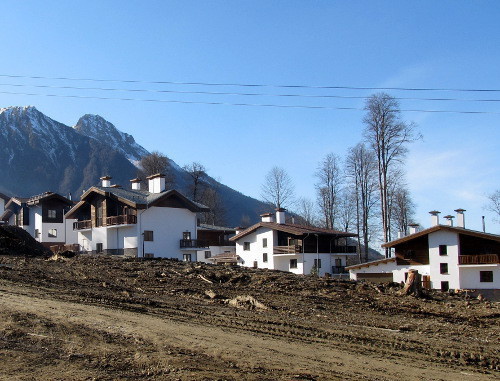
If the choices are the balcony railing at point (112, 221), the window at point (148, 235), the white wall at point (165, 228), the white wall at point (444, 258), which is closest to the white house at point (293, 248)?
the white wall at point (165, 228)

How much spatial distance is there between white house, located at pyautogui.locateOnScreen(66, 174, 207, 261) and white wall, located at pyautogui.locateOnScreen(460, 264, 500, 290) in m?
24.0

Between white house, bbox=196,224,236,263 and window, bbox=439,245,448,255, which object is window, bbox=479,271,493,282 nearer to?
window, bbox=439,245,448,255

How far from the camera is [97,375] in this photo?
8.16m

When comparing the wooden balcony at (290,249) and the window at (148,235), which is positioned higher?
the window at (148,235)

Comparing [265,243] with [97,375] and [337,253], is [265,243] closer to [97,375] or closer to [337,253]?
[337,253]

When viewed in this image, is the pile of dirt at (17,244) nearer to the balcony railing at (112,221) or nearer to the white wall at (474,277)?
the balcony railing at (112,221)

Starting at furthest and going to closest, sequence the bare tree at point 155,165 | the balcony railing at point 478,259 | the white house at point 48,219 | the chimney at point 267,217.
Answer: the bare tree at point 155,165 → the white house at point 48,219 → the chimney at point 267,217 → the balcony railing at point 478,259

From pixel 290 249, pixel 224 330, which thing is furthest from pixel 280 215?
pixel 224 330

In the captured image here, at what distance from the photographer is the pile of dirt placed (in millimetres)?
29359


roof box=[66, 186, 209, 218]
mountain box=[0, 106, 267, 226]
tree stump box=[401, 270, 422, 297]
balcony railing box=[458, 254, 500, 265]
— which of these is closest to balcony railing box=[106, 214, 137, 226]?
roof box=[66, 186, 209, 218]

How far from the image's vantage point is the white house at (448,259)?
43.3 metres

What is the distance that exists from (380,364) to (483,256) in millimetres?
36394

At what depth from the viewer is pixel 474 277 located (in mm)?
44125

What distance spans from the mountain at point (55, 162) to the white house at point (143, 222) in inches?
3408
